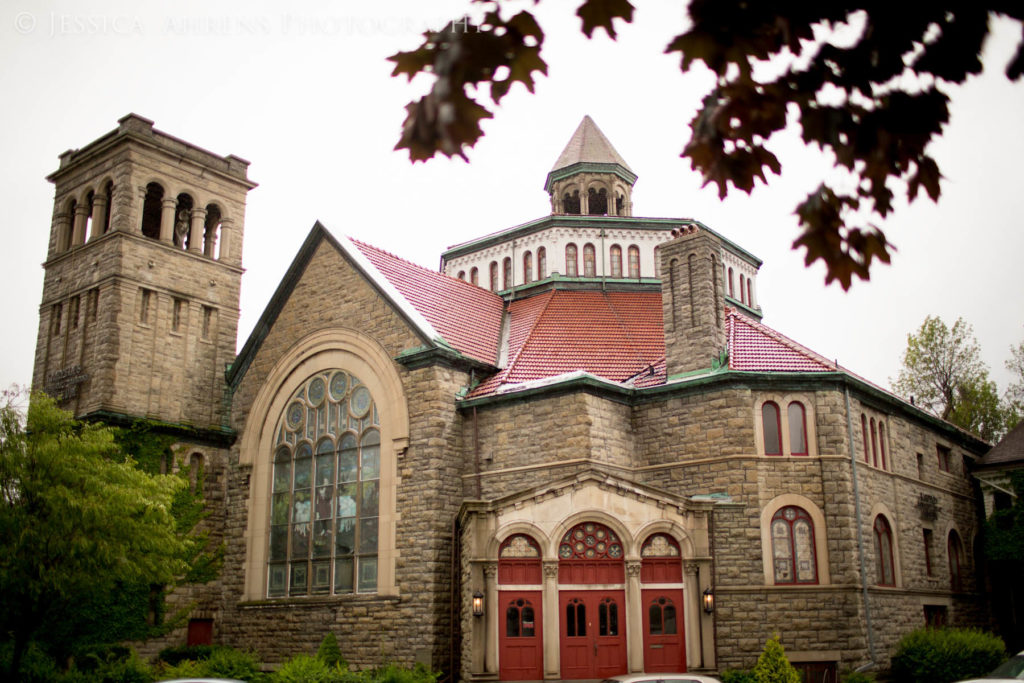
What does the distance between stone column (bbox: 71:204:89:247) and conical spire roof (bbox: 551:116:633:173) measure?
1794 cm

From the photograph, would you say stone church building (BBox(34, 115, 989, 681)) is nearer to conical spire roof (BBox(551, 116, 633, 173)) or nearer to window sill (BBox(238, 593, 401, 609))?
window sill (BBox(238, 593, 401, 609))

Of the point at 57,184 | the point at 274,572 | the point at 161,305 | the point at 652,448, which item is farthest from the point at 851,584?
the point at 57,184

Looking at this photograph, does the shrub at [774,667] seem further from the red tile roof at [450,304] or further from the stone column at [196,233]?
the stone column at [196,233]

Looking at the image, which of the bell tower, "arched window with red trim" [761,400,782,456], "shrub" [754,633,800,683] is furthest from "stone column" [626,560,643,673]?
the bell tower

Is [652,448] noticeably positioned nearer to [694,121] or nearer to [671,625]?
[671,625]

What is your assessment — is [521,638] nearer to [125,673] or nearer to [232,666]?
[232,666]

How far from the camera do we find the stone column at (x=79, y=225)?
34.5 m

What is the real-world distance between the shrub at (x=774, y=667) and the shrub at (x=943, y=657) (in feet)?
13.8

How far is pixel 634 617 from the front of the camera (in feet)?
72.1

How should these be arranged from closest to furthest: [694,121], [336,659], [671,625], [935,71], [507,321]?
[935,71]
[694,121]
[671,625]
[336,659]
[507,321]

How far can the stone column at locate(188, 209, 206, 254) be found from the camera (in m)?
34.4

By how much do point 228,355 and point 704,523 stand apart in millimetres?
19089

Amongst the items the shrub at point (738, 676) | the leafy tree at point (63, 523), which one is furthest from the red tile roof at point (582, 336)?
the leafy tree at point (63, 523)

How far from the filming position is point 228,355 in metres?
34.2
